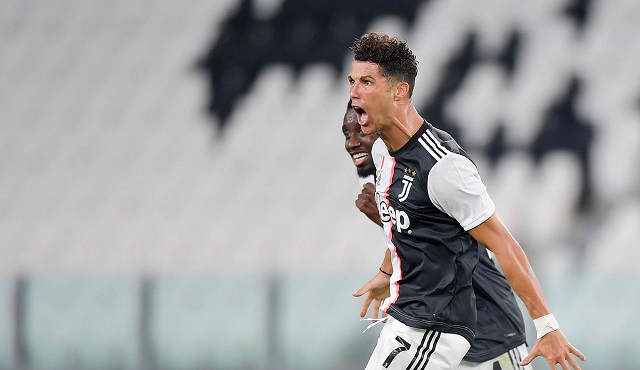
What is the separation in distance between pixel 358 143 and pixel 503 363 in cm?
94

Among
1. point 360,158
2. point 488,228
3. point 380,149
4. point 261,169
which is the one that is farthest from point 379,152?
point 261,169

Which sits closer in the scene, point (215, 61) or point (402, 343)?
point (402, 343)

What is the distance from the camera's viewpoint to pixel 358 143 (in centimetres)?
356

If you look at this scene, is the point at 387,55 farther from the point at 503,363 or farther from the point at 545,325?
the point at 503,363

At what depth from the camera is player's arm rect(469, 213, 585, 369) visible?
8.64ft

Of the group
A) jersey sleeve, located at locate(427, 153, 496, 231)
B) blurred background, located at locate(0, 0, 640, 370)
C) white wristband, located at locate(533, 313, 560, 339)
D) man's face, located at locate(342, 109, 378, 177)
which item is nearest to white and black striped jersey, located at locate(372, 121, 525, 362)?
jersey sleeve, located at locate(427, 153, 496, 231)

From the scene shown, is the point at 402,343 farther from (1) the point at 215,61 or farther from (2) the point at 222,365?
(1) the point at 215,61

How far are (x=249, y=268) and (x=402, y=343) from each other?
155 inches

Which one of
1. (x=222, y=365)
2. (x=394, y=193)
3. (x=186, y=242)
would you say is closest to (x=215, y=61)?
(x=186, y=242)

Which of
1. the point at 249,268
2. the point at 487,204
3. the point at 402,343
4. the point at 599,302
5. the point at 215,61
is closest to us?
the point at 487,204

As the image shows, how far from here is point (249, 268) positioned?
6.76 metres

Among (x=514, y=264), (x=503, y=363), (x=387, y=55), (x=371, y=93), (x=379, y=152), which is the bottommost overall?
(x=503, y=363)

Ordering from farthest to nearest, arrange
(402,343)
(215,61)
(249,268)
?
1. (215,61)
2. (249,268)
3. (402,343)

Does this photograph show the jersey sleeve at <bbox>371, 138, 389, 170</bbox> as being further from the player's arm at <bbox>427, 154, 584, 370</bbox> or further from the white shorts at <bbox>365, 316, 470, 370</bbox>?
the white shorts at <bbox>365, 316, 470, 370</bbox>
